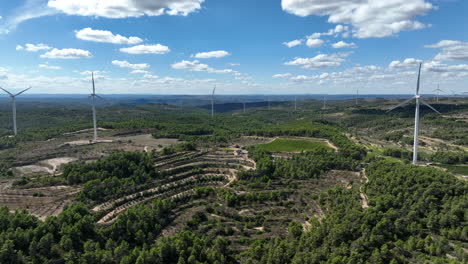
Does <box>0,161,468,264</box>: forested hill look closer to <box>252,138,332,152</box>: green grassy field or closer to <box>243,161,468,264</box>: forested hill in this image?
<box>243,161,468,264</box>: forested hill

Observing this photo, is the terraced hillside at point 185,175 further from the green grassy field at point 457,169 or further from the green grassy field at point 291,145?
the green grassy field at point 457,169

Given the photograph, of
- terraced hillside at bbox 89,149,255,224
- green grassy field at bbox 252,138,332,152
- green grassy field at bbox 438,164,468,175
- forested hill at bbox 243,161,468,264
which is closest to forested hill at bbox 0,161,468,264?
forested hill at bbox 243,161,468,264

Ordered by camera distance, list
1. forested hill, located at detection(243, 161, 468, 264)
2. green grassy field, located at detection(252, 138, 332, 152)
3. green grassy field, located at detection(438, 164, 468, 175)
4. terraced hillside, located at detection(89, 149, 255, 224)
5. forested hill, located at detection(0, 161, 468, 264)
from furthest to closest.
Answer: green grassy field, located at detection(252, 138, 332, 152), green grassy field, located at detection(438, 164, 468, 175), terraced hillside, located at detection(89, 149, 255, 224), forested hill, located at detection(243, 161, 468, 264), forested hill, located at detection(0, 161, 468, 264)

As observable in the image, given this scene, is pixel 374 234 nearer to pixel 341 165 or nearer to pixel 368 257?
pixel 368 257

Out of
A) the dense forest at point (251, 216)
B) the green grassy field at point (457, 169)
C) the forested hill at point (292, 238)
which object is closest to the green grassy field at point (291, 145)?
the dense forest at point (251, 216)

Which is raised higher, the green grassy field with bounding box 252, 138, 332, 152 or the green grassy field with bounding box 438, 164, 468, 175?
the green grassy field with bounding box 252, 138, 332, 152

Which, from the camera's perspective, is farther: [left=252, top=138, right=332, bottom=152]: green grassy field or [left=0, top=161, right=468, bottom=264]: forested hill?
[left=252, top=138, right=332, bottom=152]: green grassy field

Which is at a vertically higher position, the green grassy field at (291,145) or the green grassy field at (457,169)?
the green grassy field at (291,145)

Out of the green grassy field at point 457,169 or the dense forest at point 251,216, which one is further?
the green grassy field at point 457,169

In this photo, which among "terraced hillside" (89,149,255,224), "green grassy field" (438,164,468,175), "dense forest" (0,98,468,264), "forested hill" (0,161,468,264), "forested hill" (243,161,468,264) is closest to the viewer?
"forested hill" (0,161,468,264)

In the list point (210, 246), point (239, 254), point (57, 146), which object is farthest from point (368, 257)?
point (57, 146)
